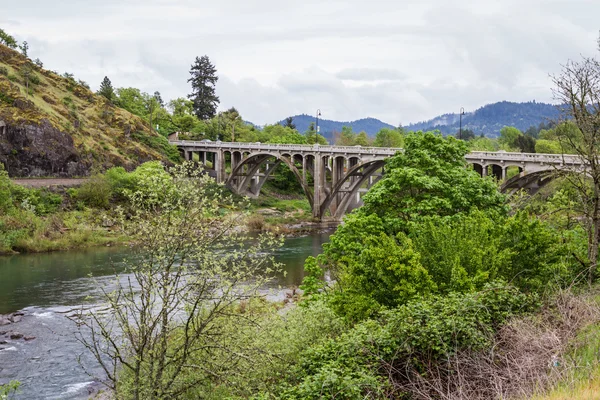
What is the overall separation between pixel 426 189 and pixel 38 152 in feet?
164

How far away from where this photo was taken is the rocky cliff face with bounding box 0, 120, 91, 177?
61.4 m

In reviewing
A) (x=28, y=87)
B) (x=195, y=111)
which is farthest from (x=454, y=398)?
(x=195, y=111)

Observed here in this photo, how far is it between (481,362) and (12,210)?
4625 cm

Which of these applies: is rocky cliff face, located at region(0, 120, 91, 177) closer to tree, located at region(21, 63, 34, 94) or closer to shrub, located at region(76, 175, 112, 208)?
shrub, located at region(76, 175, 112, 208)

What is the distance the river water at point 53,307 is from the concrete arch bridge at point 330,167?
1511cm

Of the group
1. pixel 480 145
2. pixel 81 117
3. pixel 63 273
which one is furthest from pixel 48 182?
pixel 480 145

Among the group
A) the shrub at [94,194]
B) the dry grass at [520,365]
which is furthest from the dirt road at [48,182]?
the dry grass at [520,365]

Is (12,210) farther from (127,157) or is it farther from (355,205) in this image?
(355,205)

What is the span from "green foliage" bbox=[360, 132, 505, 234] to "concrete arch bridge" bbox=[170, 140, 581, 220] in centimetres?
1979

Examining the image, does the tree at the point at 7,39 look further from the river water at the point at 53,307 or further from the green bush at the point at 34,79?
the river water at the point at 53,307

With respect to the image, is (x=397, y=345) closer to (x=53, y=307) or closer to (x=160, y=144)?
(x=53, y=307)

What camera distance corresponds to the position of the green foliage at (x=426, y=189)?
24.8 meters

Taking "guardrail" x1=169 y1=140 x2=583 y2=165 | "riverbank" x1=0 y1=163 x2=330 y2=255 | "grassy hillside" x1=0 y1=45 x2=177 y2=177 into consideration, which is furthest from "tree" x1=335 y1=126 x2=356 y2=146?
"riverbank" x1=0 y1=163 x2=330 y2=255

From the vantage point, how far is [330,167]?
70.6m
